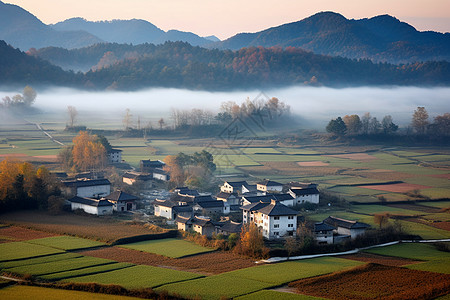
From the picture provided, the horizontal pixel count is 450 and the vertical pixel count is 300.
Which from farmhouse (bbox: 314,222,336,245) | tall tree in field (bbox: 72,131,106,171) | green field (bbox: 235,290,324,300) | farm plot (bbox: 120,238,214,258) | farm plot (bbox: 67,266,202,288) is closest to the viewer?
green field (bbox: 235,290,324,300)

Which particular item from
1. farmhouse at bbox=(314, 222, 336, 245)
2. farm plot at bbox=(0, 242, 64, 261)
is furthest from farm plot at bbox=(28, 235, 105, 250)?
farmhouse at bbox=(314, 222, 336, 245)

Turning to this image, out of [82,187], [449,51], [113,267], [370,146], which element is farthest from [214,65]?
[449,51]

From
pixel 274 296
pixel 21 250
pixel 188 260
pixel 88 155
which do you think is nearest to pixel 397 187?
A: pixel 188 260

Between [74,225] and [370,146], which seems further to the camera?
[370,146]

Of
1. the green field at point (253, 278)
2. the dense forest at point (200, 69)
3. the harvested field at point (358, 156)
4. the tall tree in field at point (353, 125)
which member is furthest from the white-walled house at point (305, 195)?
the dense forest at point (200, 69)

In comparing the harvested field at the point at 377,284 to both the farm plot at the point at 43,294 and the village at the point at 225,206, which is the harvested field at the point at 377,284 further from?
the farm plot at the point at 43,294

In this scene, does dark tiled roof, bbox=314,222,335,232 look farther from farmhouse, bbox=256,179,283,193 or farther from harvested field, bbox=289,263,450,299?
farmhouse, bbox=256,179,283,193

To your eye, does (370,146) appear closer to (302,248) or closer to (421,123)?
(421,123)
